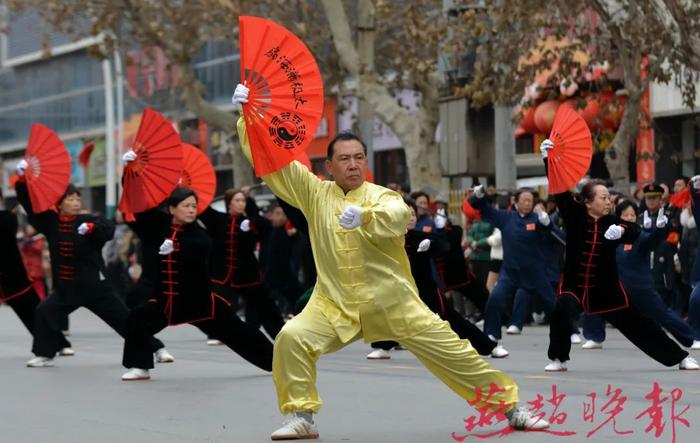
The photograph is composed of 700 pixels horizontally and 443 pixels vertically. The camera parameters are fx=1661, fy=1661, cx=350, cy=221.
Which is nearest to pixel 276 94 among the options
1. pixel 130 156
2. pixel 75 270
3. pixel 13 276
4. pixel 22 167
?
pixel 130 156

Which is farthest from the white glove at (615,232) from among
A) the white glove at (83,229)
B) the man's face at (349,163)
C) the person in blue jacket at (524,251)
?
the white glove at (83,229)

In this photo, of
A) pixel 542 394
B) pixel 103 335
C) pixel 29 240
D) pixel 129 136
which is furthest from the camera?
pixel 129 136

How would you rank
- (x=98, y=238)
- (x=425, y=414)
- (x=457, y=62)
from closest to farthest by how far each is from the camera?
1. (x=425, y=414)
2. (x=98, y=238)
3. (x=457, y=62)

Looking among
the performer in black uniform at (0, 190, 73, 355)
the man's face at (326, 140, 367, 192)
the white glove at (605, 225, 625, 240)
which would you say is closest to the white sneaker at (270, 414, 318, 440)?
the man's face at (326, 140, 367, 192)

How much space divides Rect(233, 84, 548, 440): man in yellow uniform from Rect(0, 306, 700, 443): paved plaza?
0.99ft

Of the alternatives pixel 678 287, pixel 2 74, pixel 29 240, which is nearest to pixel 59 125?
pixel 2 74

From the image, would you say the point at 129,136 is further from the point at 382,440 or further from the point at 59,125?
the point at 382,440

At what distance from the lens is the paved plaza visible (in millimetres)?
9062

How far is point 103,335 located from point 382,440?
12.3m

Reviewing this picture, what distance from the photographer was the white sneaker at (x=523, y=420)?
8.69m

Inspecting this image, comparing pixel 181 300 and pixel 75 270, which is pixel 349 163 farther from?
pixel 75 270

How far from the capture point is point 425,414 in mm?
9867

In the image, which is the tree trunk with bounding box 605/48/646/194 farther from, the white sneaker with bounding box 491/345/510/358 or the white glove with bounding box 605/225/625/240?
the white glove with bounding box 605/225/625/240

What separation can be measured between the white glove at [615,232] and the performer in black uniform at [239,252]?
5.02 m
